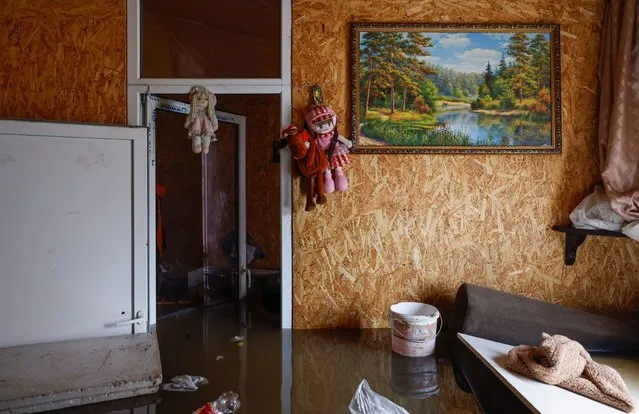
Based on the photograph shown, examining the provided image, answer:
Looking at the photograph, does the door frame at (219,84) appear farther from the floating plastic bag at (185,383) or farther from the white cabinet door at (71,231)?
the floating plastic bag at (185,383)

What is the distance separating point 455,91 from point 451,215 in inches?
26.7

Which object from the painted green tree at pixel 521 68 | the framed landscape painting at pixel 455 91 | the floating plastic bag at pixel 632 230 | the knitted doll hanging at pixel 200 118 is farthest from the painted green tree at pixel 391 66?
the floating plastic bag at pixel 632 230

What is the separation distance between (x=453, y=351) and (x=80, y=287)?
6.09 ft

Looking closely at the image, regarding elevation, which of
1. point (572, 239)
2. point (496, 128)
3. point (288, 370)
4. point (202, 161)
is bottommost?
point (288, 370)

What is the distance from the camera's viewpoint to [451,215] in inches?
88.4

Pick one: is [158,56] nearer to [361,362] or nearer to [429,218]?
[429,218]

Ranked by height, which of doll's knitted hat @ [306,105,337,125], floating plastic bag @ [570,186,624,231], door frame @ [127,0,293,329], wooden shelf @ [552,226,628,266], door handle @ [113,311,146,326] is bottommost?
door handle @ [113,311,146,326]

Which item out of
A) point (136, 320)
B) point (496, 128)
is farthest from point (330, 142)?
point (136, 320)

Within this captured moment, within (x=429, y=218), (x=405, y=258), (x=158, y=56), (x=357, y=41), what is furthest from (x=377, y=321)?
(x=158, y=56)

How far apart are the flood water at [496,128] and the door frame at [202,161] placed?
130cm

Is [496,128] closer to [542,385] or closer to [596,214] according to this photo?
[596,214]

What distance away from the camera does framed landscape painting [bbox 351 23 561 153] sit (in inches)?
87.5

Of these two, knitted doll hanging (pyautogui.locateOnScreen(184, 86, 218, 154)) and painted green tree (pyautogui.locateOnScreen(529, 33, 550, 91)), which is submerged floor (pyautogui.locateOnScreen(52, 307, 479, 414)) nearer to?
knitted doll hanging (pyautogui.locateOnScreen(184, 86, 218, 154))

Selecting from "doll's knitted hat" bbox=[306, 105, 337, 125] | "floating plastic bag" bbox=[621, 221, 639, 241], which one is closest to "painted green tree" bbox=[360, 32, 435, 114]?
"doll's knitted hat" bbox=[306, 105, 337, 125]
